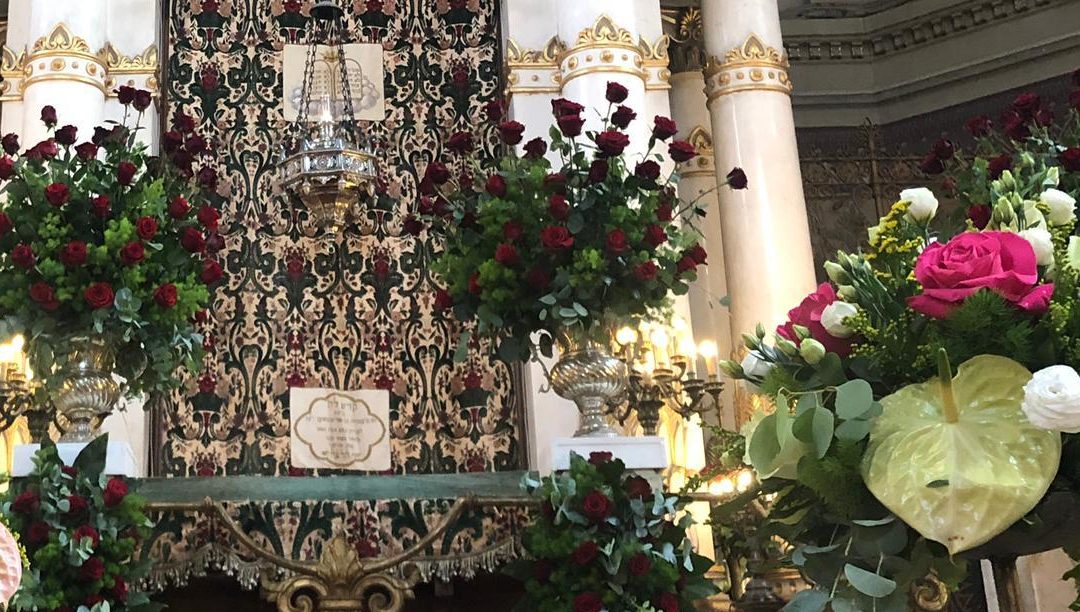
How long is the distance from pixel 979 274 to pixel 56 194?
116 inches

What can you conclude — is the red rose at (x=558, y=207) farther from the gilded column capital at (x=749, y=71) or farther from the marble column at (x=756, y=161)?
the gilded column capital at (x=749, y=71)

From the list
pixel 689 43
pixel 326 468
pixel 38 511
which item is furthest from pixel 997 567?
pixel 689 43

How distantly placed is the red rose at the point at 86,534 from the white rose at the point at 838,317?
226 cm

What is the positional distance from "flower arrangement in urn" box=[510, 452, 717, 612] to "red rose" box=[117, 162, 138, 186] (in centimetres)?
152

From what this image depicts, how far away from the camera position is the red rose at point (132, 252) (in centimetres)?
374

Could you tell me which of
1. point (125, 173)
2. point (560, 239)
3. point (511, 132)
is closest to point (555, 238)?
point (560, 239)

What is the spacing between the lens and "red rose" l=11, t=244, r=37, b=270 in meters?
3.75

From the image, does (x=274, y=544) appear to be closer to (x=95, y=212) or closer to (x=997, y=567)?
(x=95, y=212)

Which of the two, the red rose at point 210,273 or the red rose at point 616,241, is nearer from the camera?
the red rose at point 210,273

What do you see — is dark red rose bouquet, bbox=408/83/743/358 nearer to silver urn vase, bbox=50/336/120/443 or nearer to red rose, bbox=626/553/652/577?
red rose, bbox=626/553/652/577

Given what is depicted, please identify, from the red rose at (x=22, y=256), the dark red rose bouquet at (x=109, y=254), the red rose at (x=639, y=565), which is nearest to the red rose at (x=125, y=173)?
the dark red rose bouquet at (x=109, y=254)

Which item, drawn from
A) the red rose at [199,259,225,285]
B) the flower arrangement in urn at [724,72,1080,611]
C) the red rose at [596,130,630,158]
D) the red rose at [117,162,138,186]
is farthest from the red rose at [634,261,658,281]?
the flower arrangement in urn at [724,72,1080,611]

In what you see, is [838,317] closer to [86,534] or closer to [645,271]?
[86,534]

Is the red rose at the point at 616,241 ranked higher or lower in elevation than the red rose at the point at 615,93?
lower
